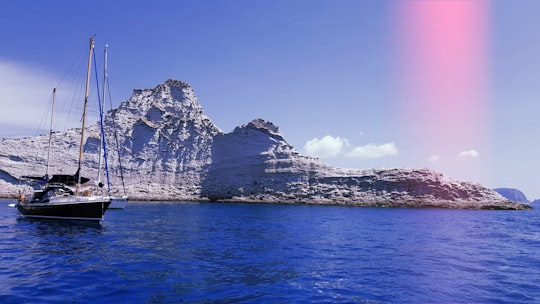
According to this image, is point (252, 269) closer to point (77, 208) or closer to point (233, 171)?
point (77, 208)

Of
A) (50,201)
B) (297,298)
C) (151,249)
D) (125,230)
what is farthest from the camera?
(50,201)

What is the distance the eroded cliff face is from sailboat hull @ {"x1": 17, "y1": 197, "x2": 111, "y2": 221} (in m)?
55.5

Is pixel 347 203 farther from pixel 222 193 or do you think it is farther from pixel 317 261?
pixel 317 261

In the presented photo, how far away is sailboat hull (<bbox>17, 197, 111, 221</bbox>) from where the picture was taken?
102 feet

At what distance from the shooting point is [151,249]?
19312 mm

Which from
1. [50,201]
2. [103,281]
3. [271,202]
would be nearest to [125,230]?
[50,201]

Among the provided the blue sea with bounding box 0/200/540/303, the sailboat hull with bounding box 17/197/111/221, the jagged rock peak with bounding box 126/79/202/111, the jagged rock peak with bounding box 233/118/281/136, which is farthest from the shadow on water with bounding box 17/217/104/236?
the jagged rock peak with bounding box 126/79/202/111

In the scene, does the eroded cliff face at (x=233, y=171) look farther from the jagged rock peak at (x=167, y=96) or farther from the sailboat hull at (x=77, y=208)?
the sailboat hull at (x=77, y=208)

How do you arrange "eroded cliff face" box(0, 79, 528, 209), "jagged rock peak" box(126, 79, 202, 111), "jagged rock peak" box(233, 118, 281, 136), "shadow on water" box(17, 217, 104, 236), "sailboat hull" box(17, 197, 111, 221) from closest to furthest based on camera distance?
"shadow on water" box(17, 217, 104, 236) → "sailboat hull" box(17, 197, 111, 221) → "eroded cliff face" box(0, 79, 528, 209) → "jagged rock peak" box(233, 118, 281, 136) → "jagged rock peak" box(126, 79, 202, 111)

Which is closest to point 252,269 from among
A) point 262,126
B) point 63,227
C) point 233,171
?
point 63,227

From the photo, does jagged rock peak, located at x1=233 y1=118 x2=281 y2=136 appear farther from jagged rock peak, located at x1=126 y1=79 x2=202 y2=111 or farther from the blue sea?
the blue sea

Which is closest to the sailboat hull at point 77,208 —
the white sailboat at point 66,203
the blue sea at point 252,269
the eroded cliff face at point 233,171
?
the white sailboat at point 66,203

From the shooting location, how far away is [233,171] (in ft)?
306

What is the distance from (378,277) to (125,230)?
67.3 feet
